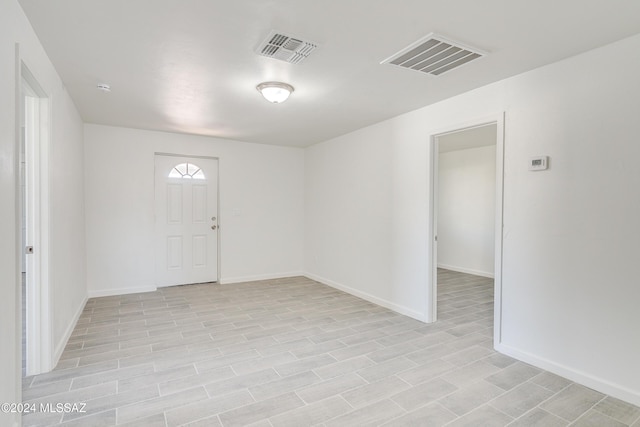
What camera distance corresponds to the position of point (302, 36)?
7.27 ft

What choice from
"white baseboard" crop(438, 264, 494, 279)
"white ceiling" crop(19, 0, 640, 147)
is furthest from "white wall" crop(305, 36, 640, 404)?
"white baseboard" crop(438, 264, 494, 279)

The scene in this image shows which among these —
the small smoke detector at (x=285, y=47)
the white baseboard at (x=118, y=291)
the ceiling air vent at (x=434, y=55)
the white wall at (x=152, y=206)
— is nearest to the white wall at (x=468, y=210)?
the white wall at (x=152, y=206)

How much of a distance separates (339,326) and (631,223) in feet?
8.74

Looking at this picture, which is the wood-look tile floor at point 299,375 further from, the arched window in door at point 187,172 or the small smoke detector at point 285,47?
the small smoke detector at point 285,47

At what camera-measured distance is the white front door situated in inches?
210

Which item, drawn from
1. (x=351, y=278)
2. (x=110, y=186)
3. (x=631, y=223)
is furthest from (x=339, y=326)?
(x=110, y=186)

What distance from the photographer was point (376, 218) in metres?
4.54

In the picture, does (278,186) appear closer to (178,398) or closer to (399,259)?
(399,259)

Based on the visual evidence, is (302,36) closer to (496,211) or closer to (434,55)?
(434,55)

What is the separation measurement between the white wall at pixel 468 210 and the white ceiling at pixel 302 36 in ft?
11.1

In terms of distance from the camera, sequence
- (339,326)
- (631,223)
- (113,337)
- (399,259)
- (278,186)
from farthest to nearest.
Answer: (278,186) < (399,259) < (339,326) < (113,337) < (631,223)

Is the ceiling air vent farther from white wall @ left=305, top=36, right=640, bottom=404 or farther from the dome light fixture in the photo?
the dome light fixture

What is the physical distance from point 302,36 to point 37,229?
2.47m

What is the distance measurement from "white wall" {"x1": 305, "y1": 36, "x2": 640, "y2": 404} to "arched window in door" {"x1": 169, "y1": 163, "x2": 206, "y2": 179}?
12.1ft
